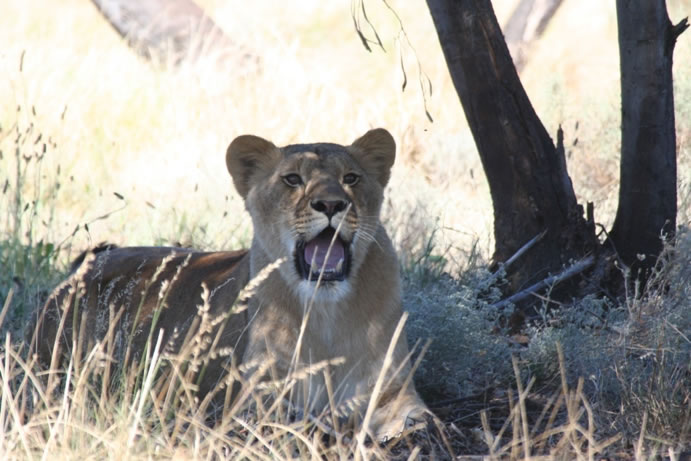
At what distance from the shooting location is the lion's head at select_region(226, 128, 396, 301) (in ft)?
12.2

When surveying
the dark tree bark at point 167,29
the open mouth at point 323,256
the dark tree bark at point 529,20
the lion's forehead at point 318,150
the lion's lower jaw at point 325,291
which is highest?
the dark tree bark at point 529,20

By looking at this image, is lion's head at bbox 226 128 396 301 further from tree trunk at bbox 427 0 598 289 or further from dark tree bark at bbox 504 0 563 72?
dark tree bark at bbox 504 0 563 72

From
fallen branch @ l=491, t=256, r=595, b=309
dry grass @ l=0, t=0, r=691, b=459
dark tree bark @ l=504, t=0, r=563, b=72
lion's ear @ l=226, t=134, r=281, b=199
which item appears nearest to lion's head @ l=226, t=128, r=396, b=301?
lion's ear @ l=226, t=134, r=281, b=199

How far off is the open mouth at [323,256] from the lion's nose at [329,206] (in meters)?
0.07

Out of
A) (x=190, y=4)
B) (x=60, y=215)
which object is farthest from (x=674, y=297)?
(x=190, y=4)

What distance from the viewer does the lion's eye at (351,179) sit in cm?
398

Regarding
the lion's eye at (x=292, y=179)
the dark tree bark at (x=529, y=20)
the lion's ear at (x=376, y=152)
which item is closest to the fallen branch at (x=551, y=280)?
the lion's ear at (x=376, y=152)

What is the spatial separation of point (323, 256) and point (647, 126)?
177 centimetres

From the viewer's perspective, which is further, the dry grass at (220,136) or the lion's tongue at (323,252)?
the dry grass at (220,136)

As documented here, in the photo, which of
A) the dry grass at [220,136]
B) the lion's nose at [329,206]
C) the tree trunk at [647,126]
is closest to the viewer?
the lion's nose at [329,206]

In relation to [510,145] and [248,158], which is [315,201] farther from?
[510,145]

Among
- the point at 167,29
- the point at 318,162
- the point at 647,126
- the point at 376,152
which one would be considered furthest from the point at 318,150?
the point at 167,29

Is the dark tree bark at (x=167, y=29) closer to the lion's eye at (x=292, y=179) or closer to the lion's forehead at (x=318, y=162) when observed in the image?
the lion's forehead at (x=318, y=162)

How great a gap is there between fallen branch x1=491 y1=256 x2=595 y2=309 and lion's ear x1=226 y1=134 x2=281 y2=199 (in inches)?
46.3
